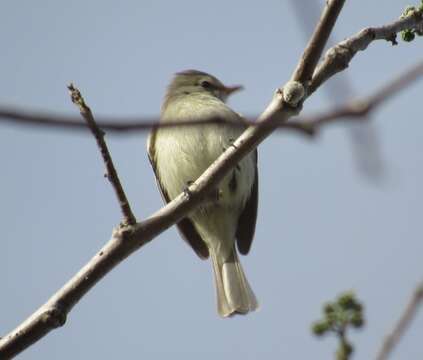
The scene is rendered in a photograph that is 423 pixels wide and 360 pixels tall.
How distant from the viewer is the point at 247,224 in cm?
694

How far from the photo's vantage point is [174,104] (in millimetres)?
7543

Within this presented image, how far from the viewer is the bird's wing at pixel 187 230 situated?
277 inches

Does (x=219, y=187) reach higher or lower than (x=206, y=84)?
lower

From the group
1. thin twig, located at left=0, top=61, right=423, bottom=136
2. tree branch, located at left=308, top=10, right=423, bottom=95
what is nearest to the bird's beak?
tree branch, located at left=308, top=10, right=423, bottom=95

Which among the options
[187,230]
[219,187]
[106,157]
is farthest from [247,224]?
[106,157]

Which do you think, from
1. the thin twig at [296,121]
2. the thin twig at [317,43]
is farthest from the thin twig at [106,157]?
the thin twig at [296,121]

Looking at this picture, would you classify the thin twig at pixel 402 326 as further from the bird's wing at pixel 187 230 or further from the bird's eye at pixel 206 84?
the bird's eye at pixel 206 84

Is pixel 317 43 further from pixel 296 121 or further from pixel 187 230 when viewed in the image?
pixel 187 230

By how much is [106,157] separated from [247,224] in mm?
4288

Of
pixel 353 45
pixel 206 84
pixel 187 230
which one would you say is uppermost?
pixel 206 84

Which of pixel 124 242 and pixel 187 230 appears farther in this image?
pixel 187 230

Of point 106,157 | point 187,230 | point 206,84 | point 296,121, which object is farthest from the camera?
point 206,84

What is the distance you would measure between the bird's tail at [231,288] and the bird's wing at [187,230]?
0.13 m

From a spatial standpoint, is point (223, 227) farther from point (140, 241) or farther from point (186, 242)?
point (140, 241)
